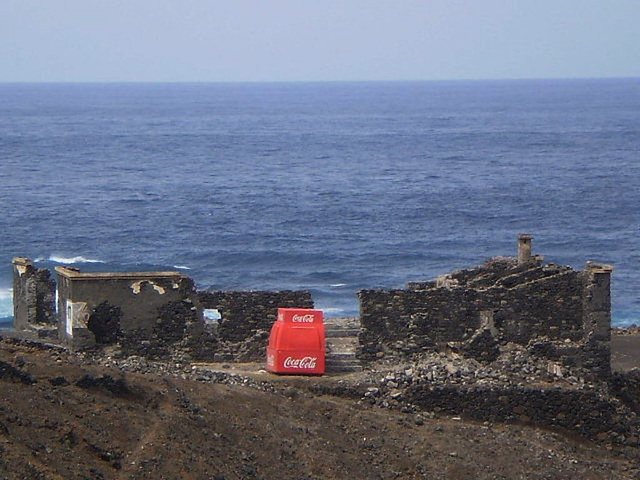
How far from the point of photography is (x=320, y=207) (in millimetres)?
105250

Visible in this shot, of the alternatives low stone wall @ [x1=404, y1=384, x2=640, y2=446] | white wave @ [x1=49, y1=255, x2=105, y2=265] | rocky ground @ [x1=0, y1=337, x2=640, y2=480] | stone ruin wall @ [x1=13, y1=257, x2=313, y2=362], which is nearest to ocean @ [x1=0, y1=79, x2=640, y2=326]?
white wave @ [x1=49, y1=255, x2=105, y2=265]

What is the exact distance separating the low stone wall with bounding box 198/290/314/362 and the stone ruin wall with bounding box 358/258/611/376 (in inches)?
70.0

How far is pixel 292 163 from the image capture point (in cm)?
14362

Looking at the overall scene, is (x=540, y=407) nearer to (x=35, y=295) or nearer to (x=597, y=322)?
(x=597, y=322)

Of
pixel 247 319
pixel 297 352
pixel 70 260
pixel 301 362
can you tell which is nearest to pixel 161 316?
pixel 247 319

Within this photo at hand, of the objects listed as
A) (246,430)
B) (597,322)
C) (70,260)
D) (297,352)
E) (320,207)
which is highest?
(597,322)

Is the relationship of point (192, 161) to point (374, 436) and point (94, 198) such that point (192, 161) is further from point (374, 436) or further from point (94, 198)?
point (374, 436)

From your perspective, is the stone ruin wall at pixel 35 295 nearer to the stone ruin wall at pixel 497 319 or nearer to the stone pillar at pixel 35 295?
the stone pillar at pixel 35 295

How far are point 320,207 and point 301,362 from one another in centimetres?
7563

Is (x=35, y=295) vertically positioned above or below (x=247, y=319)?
above

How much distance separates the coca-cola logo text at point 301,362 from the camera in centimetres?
2977

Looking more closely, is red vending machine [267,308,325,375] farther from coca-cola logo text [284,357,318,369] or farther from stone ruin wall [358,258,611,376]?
stone ruin wall [358,258,611,376]

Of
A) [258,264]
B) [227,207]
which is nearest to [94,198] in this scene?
[227,207]

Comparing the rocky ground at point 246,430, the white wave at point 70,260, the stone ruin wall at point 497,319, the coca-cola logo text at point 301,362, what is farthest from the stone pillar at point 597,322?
the white wave at point 70,260
